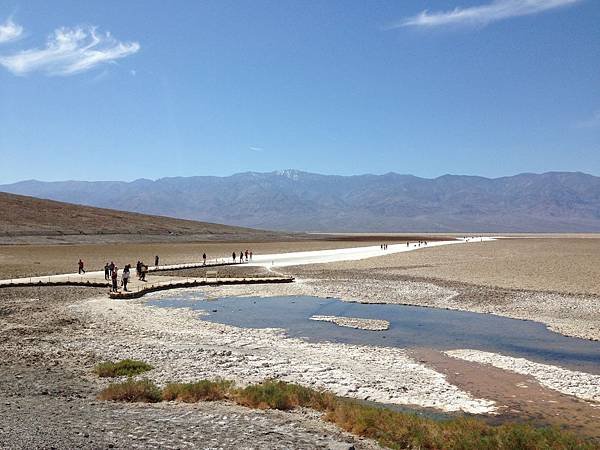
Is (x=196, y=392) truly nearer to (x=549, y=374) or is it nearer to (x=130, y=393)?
(x=130, y=393)

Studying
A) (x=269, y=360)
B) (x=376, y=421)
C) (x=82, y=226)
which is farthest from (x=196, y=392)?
(x=82, y=226)

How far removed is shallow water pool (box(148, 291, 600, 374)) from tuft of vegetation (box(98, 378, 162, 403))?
979 centimetres

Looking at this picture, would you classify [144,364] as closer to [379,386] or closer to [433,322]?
[379,386]

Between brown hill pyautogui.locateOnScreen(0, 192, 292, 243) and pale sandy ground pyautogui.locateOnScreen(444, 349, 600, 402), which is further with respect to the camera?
brown hill pyautogui.locateOnScreen(0, 192, 292, 243)

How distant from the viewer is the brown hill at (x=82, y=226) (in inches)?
4414

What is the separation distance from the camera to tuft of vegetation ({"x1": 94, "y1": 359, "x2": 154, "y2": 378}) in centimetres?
1692

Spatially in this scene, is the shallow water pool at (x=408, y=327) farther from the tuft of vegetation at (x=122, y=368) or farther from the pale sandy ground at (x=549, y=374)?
the tuft of vegetation at (x=122, y=368)

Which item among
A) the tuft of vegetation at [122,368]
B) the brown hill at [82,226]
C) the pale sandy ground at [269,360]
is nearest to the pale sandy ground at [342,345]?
the pale sandy ground at [269,360]

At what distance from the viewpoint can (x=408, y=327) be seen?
87.6 feet

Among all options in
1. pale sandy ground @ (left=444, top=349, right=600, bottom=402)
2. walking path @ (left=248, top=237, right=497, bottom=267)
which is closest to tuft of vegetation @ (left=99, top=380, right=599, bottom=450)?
pale sandy ground @ (left=444, top=349, right=600, bottom=402)

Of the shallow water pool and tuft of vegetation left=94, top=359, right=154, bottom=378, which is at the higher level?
tuft of vegetation left=94, top=359, right=154, bottom=378

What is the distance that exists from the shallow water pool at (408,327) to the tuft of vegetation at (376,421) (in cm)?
815

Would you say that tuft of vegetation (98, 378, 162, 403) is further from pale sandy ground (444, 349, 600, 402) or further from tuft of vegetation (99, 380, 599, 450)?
pale sandy ground (444, 349, 600, 402)

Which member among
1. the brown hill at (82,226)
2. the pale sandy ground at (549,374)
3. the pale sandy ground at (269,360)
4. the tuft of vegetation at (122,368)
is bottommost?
the pale sandy ground at (549,374)
